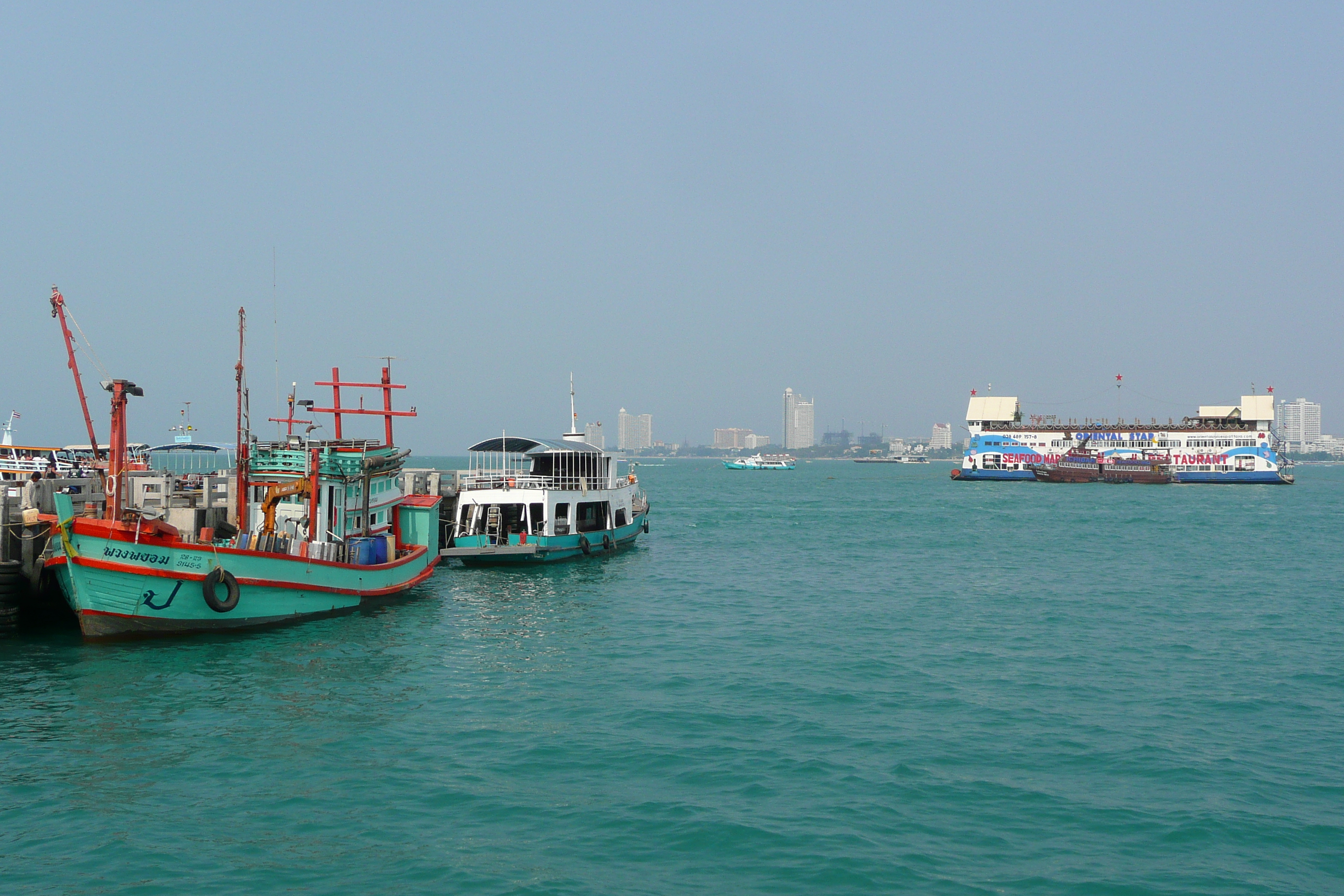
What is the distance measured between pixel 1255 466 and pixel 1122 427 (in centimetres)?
1580

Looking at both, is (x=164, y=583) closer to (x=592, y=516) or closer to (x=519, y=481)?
(x=519, y=481)

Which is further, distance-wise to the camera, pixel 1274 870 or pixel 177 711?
pixel 177 711

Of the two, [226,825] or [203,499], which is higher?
[203,499]

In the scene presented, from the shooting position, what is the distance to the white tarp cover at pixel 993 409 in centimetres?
12325

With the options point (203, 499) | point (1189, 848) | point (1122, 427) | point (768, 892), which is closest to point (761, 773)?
point (768, 892)

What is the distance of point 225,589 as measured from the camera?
73.3 ft

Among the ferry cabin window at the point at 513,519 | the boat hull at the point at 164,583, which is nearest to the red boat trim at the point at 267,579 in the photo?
the boat hull at the point at 164,583

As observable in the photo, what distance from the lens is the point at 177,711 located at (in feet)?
54.0

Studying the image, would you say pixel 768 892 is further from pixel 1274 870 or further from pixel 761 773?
pixel 1274 870

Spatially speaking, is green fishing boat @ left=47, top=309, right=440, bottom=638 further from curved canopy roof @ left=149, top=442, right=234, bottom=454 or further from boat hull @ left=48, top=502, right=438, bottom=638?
curved canopy roof @ left=149, top=442, right=234, bottom=454

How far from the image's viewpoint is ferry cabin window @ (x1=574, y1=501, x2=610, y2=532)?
4272 centimetres

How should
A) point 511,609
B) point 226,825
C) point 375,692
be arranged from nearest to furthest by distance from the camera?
point 226,825, point 375,692, point 511,609

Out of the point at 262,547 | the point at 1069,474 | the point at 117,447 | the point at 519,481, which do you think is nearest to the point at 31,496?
the point at 117,447

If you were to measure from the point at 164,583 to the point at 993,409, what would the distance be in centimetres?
11755
